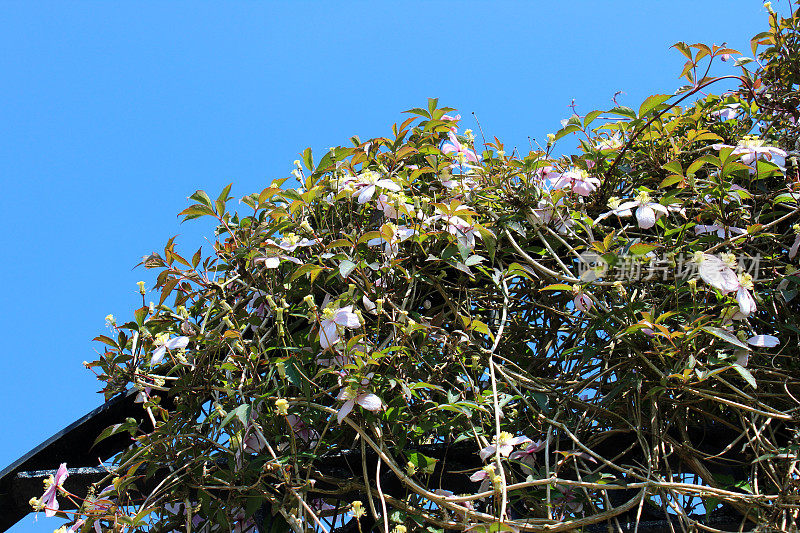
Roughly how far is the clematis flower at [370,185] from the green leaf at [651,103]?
Answer: 51 cm

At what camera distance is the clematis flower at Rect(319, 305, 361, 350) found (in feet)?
3.39

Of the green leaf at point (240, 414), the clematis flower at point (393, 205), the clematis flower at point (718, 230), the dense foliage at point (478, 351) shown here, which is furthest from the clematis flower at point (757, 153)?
the green leaf at point (240, 414)

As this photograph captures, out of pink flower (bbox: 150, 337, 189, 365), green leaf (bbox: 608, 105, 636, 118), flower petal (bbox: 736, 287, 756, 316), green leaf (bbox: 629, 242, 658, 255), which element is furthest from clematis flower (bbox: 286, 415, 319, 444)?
green leaf (bbox: 608, 105, 636, 118)

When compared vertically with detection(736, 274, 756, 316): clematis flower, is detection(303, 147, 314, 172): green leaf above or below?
above

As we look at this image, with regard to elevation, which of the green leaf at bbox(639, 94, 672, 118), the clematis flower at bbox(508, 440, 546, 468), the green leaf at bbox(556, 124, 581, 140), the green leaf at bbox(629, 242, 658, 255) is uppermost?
the green leaf at bbox(556, 124, 581, 140)

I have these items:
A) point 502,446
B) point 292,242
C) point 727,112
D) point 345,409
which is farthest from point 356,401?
point 727,112

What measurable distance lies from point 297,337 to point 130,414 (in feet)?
1.66

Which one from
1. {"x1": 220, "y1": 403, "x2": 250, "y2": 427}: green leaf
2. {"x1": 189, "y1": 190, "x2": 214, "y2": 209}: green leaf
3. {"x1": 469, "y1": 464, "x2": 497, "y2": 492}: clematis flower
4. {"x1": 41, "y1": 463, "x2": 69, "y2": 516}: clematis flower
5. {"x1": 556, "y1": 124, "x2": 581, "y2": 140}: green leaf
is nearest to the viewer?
{"x1": 469, "y1": 464, "x2": 497, "y2": 492}: clematis flower

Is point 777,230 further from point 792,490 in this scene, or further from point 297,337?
point 297,337

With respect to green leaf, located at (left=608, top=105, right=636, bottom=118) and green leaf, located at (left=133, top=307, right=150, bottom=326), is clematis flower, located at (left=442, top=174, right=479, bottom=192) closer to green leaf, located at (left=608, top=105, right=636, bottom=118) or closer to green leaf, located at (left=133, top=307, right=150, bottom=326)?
green leaf, located at (left=608, top=105, right=636, bottom=118)

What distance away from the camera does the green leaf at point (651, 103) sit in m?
1.28

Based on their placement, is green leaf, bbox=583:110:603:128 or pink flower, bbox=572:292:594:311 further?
green leaf, bbox=583:110:603:128

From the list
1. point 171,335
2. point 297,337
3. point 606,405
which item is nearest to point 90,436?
point 171,335

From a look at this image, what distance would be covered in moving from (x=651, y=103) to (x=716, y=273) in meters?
0.39
